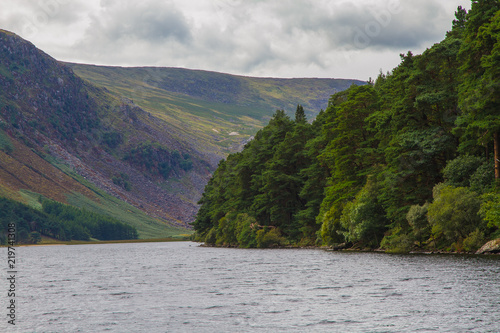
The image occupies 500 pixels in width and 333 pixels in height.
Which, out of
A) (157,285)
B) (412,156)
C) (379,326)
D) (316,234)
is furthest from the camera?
(316,234)

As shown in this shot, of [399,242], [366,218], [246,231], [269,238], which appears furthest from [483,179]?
[246,231]

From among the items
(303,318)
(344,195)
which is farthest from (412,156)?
(303,318)

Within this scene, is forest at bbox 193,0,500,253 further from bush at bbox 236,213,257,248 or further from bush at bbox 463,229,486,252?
bush at bbox 236,213,257,248

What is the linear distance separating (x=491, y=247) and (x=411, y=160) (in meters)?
17.5

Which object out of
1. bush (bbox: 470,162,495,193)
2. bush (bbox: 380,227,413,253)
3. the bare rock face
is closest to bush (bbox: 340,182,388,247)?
bush (bbox: 380,227,413,253)

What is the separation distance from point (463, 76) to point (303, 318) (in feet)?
143

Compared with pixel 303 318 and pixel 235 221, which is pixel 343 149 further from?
pixel 303 318

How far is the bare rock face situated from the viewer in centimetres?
5044

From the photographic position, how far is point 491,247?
167ft

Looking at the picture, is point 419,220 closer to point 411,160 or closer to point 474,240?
point 411,160

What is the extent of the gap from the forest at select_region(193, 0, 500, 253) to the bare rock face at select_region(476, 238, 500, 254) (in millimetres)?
1333

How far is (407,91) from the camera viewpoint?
221 ft

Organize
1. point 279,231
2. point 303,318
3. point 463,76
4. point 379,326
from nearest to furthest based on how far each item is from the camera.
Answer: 1. point 379,326
2. point 303,318
3. point 463,76
4. point 279,231

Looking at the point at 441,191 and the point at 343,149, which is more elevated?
the point at 343,149
